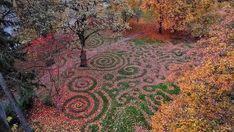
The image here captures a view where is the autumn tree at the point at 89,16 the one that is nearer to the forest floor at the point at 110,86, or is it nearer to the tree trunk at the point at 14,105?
the forest floor at the point at 110,86

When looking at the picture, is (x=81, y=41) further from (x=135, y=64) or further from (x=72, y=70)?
(x=135, y=64)

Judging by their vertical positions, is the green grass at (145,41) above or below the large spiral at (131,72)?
above

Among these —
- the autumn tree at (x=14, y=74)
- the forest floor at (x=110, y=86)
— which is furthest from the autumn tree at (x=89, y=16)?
the autumn tree at (x=14, y=74)

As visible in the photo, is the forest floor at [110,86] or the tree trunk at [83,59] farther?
the tree trunk at [83,59]

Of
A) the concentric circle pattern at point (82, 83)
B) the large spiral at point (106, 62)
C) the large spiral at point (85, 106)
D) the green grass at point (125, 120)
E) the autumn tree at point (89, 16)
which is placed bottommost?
the green grass at point (125, 120)

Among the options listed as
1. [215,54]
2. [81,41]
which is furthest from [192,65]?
[81,41]

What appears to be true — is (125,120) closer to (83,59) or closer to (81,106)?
(81,106)

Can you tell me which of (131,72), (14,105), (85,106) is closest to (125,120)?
(85,106)
